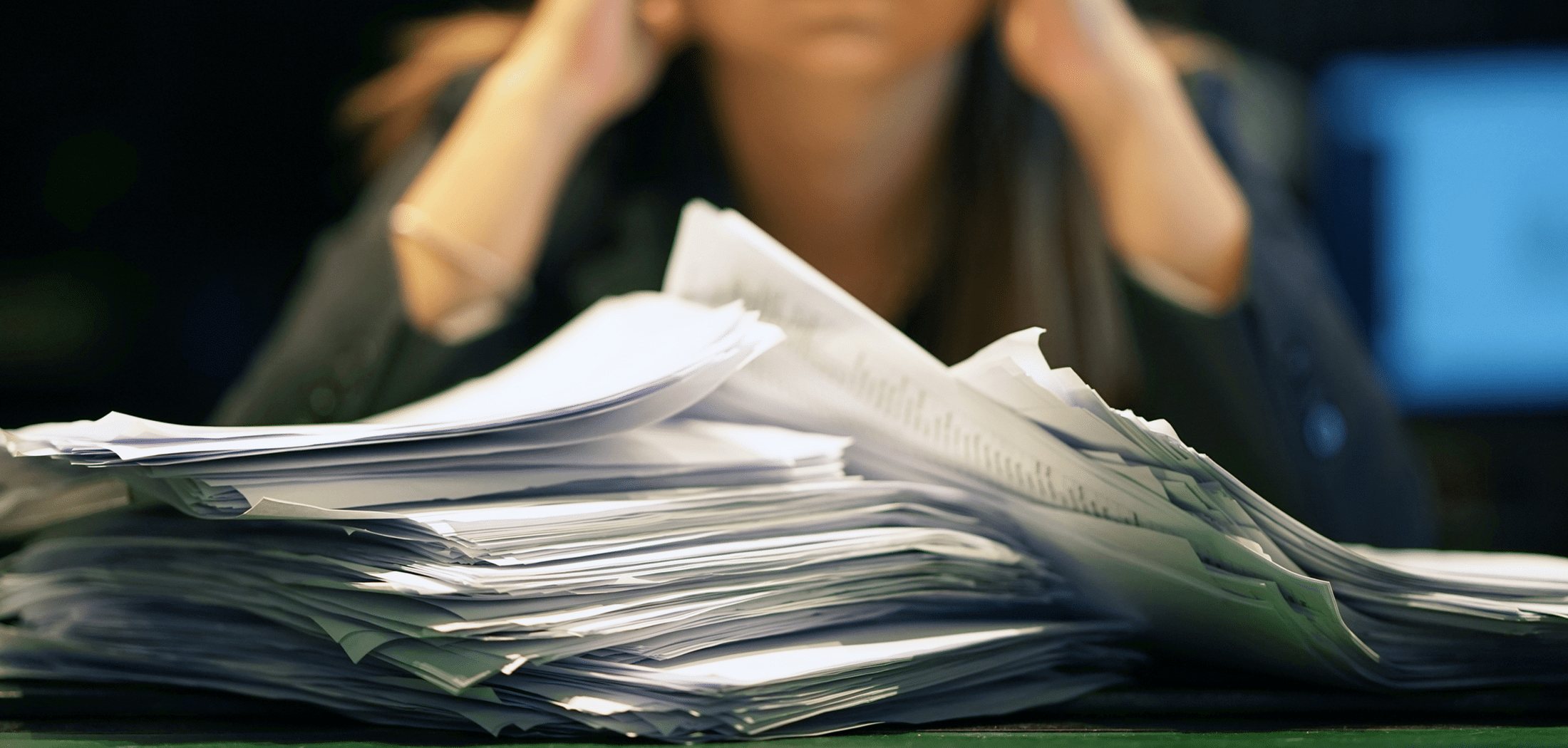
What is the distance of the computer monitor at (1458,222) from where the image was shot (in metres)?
2.11

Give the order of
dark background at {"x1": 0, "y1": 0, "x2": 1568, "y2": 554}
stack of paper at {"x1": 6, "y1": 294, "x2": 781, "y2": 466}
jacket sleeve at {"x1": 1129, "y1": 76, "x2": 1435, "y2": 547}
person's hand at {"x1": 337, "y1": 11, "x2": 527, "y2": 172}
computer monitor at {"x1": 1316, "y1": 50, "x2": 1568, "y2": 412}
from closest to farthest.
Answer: stack of paper at {"x1": 6, "y1": 294, "x2": 781, "y2": 466} → jacket sleeve at {"x1": 1129, "y1": 76, "x2": 1435, "y2": 547} → person's hand at {"x1": 337, "y1": 11, "x2": 527, "y2": 172} → dark background at {"x1": 0, "y1": 0, "x2": 1568, "y2": 554} → computer monitor at {"x1": 1316, "y1": 50, "x2": 1568, "y2": 412}

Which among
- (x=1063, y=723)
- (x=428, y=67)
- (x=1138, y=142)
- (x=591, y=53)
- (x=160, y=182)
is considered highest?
(x=160, y=182)

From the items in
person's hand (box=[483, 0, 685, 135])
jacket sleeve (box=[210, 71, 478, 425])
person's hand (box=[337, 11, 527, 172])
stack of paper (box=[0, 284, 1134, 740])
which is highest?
person's hand (box=[337, 11, 527, 172])

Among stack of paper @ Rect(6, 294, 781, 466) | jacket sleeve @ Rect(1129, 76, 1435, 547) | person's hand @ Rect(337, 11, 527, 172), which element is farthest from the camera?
person's hand @ Rect(337, 11, 527, 172)

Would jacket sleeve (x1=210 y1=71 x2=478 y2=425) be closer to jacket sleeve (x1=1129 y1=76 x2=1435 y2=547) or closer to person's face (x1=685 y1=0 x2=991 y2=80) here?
person's face (x1=685 y1=0 x2=991 y2=80)

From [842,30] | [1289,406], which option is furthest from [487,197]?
[1289,406]

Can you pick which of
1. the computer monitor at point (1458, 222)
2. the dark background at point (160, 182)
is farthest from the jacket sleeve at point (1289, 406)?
the computer monitor at point (1458, 222)

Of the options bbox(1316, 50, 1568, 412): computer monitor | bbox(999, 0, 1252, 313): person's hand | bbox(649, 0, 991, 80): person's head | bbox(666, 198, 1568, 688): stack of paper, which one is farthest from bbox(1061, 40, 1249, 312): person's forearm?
bbox(1316, 50, 1568, 412): computer monitor

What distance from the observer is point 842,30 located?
0.79m

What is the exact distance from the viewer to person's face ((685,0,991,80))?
79cm

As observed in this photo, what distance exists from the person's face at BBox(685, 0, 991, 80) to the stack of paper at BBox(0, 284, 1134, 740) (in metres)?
0.53

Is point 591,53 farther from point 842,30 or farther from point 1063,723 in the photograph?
point 1063,723

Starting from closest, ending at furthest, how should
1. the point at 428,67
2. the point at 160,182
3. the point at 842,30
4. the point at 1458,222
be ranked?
1. the point at 842,30
2. the point at 428,67
3. the point at 160,182
4. the point at 1458,222

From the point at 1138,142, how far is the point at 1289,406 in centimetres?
25
